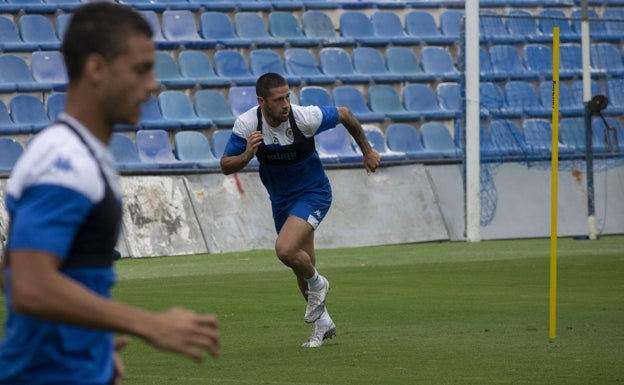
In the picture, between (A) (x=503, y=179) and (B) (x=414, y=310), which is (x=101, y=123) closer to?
(B) (x=414, y=310)

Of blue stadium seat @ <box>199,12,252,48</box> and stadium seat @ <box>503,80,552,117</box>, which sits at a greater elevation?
blue stadium seat @ <box>199,12,252,48</box>

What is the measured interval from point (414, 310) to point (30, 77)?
426 inches

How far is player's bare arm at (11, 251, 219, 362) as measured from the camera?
11.3 ft

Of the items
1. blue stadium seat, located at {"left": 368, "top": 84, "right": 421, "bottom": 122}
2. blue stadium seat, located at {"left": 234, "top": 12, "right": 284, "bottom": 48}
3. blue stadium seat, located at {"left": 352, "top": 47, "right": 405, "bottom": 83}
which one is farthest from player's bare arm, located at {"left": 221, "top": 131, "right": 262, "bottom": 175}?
blue stadium seat, located at {"left": 352, "top": 47, "right": 405, "bottom": 83}

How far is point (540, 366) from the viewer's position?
31.8ft

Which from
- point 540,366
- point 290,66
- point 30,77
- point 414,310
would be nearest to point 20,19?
point 30,77

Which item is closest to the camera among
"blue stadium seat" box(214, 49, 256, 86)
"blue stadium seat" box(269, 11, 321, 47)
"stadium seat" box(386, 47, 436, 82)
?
"blue stadium seat" box(214, 49, 256, 86)

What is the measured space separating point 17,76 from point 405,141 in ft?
22.7

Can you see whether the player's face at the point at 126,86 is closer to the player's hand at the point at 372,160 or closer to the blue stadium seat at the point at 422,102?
the player's hand at the point at 372,160

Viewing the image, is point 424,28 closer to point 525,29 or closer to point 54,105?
point 525,29

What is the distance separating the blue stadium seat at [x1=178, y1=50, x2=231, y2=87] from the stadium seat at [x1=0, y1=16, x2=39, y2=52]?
263 centimetres

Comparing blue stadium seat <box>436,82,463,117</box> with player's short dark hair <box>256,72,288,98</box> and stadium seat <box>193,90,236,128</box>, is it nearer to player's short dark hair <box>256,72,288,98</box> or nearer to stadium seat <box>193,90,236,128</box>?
stadium seat <box>193,90,236,128</box>

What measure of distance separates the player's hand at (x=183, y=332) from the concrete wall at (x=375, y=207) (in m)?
16.6

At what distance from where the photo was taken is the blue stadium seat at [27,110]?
71.1 ft
